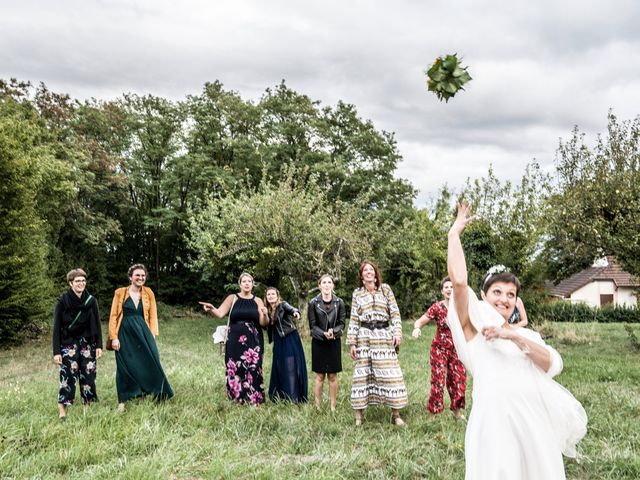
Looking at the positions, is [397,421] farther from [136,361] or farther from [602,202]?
[602,202]

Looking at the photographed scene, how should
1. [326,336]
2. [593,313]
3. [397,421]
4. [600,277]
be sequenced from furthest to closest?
[600,277] → [593,313] → [326,336] → [397,421]

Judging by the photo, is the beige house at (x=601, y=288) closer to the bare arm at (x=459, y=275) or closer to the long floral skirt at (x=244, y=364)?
the long floral skirt at (x=244, y=364)

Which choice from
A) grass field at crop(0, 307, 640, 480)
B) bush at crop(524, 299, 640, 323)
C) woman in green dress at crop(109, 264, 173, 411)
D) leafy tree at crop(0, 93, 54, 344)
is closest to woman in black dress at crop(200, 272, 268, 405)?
grass field at crop(0, 307, 640, 480)

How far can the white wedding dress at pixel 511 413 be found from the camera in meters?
2.97

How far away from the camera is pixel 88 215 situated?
2495 cm

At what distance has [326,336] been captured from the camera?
7.67 m

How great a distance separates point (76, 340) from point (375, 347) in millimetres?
4279

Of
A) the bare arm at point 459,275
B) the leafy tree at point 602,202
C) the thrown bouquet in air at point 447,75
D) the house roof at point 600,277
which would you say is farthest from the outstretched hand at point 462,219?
the house roof at point 600,277

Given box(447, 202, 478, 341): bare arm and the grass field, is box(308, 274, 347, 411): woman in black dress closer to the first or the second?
the grass field

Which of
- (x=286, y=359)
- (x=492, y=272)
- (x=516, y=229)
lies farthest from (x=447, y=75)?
(x=516, y=229)

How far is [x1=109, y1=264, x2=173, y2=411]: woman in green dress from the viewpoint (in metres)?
7.68

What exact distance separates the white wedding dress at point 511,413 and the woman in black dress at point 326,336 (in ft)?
15.2

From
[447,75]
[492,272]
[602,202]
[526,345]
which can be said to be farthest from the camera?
[602,202]

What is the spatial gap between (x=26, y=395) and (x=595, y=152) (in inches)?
655
